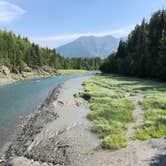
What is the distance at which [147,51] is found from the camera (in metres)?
96.8

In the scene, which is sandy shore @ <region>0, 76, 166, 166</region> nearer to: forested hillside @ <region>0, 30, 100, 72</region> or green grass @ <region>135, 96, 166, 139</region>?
green grass @ <region>135, 96, 166, 139</region>

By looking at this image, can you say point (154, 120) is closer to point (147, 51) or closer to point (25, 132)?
point (25, 132)

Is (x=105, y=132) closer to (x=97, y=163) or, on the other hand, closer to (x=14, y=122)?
(x=97, y=163)

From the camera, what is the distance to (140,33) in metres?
124

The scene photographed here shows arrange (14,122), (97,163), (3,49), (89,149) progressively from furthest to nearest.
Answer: (3,49)
(14,122)
(89,149)
(97,163)

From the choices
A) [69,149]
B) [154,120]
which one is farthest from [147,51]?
[69,149]

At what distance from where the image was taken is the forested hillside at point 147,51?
83.2 m

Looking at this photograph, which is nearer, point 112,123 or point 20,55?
point 112,123

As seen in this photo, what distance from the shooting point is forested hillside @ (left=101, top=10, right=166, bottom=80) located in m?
83.2

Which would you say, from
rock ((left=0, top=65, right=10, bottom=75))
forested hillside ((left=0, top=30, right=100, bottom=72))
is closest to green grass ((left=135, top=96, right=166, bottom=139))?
rock ((left=0, top=65, right=10, bottom=75))

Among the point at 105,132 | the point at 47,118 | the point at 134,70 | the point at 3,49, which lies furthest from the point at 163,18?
the point at 105,132

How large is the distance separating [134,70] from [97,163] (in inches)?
3421

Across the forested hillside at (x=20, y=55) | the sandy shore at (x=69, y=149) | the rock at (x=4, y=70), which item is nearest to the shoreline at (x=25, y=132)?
the sandy shore at (x=69, y=149)

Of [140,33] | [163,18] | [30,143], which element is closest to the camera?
[30,143]
